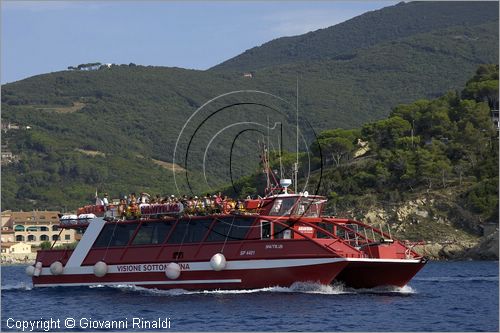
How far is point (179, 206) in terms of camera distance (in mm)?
52125

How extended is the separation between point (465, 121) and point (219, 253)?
87.4 m

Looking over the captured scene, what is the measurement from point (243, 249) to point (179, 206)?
14.0 ft

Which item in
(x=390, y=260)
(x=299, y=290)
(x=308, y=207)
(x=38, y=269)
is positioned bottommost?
(x=299, y=290)

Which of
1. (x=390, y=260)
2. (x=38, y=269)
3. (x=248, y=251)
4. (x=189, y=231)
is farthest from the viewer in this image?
(x=38, y=269)

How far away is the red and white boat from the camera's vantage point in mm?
48344

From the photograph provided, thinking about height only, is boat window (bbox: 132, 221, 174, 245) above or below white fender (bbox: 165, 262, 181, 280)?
above

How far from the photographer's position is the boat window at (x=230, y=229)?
1959 inches

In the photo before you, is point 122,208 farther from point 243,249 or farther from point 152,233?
point 243,249

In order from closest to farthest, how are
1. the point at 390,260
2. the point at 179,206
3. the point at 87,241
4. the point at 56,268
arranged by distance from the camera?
the point at 390,260 → the point at 179,206 → the point at 87,241 → the point at 56,268

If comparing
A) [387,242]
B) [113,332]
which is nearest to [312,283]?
[387,242]

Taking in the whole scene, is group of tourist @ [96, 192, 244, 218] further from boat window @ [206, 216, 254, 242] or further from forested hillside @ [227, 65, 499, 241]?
forested hillside @ [227, 65, 499, 241]

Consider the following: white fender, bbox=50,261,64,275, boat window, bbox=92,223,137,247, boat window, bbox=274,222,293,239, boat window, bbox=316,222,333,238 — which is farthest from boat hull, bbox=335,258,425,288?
white fender, bbox=50,261,64,275

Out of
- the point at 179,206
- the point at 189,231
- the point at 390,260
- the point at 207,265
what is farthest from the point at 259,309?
the point at 179,206

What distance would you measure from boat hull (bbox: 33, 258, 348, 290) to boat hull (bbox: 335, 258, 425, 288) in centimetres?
107
